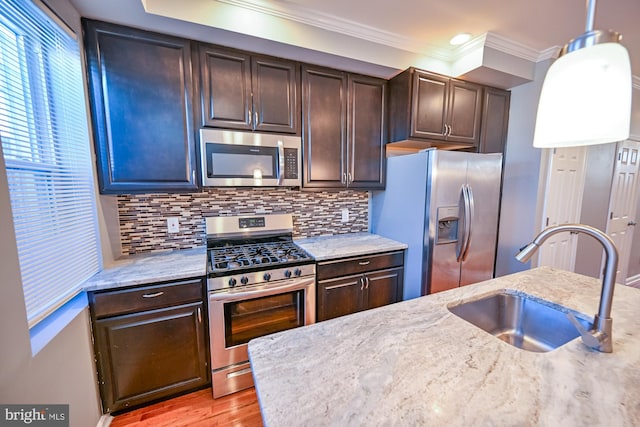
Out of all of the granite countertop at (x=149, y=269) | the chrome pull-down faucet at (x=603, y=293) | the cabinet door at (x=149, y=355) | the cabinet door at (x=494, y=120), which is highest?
the cabinet door at (x=494, y=120)

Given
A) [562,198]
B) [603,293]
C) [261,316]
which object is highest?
[562,198]

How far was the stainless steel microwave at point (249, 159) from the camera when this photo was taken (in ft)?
5.86

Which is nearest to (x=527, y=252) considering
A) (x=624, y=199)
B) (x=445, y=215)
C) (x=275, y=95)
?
(x=445, y=215)

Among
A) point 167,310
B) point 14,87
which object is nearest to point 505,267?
point 167,310

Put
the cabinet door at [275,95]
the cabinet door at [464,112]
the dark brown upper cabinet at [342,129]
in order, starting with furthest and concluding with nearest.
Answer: the cabinet door at [464,112]
the dark brown upper cabinet at [342,129]
the cabinet door at [275,95]

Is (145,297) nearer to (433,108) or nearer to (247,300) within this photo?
(247,300)

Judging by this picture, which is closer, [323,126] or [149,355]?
[149,355]

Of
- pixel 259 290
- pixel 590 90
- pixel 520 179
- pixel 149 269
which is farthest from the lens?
pixel 520 179

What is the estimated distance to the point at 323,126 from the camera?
2.12 meters

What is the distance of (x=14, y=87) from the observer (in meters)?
1.05

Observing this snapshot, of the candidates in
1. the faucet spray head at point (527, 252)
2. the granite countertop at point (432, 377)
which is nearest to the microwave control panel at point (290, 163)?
the granite countertop at point (432, 377)

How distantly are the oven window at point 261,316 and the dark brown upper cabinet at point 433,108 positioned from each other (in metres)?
1.70

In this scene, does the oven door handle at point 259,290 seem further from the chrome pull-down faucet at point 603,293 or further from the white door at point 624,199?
the white door at point 624,199

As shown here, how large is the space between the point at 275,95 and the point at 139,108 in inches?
35.9
